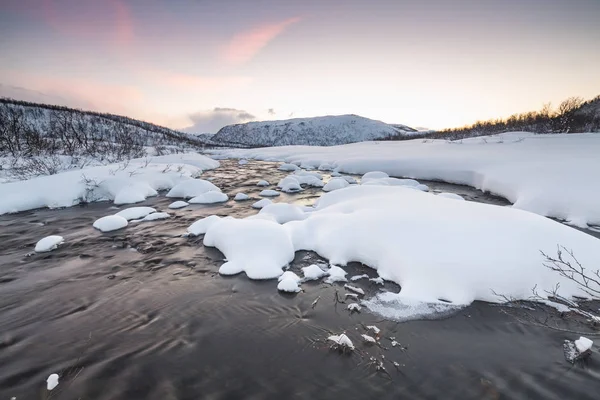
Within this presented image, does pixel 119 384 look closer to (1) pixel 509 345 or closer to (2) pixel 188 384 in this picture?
(2) pixel 188 384

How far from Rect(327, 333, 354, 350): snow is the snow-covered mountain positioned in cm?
14745

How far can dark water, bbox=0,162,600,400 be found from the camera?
98.1 inches

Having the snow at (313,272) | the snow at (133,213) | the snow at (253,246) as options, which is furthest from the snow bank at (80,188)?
the snow at (313,272)

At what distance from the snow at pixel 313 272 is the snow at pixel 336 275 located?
11 cm

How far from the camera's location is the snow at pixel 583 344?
9.28 feet

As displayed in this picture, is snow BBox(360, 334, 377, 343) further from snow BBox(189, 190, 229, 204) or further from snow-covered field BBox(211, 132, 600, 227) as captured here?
snow BBox(189, 190, 229, 204)

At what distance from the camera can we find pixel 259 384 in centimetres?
255

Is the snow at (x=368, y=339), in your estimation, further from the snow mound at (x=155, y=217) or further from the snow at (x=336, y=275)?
the snow mound at (x=155, y=217)

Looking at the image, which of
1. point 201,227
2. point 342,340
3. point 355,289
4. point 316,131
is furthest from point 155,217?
point 316,131

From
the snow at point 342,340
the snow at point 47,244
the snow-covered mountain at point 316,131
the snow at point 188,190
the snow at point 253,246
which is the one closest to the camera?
the snow at point 342,340

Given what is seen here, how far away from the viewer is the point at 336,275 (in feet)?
14.6

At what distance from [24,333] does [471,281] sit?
18.9 feet

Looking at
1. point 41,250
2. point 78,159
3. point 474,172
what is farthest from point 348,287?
point 78,159

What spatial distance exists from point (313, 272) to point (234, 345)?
180 cm
